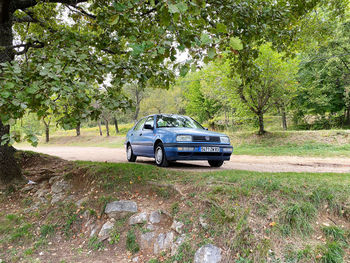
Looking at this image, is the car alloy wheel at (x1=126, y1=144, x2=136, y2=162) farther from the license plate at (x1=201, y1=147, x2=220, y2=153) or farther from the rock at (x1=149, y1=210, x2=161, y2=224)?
the rock at (x1=149, y1=210, x2=161, y2=224)

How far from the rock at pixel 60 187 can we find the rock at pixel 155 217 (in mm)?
2693

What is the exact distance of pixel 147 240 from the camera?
4035 mm

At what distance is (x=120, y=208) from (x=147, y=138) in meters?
3.22

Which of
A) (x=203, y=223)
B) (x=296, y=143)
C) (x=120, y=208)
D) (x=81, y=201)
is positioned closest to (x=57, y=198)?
(x=81, y=201)

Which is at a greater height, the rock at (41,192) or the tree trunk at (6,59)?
the tree trunk at (6,59)

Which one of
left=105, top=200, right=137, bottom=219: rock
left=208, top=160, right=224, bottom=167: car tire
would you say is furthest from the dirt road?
left=105, top=200, right=137, bottom=219: rock

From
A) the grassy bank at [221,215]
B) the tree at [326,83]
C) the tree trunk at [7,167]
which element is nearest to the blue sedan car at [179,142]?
the grassy bank at [221,215]

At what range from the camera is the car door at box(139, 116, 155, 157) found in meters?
7.45

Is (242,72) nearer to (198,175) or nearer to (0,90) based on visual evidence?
(198,175)

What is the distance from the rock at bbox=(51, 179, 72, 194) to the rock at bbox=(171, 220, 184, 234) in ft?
10.6

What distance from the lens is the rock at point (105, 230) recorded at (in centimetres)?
436

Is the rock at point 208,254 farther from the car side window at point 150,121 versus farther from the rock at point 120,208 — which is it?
the car side window at point 150,121

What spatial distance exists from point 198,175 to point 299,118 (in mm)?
29224

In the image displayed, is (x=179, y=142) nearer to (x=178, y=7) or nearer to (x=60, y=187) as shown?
(x=60, y=187)
